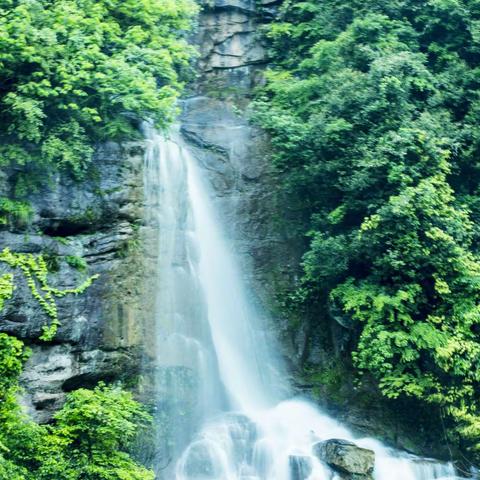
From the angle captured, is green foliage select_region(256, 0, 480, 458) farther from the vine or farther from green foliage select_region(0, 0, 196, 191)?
the vine

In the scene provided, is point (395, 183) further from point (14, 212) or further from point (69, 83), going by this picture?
point (14, 212)

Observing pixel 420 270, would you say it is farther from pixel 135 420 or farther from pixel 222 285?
pixel 135 420

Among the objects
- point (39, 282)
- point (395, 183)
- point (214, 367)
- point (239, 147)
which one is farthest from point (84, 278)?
point (395, 183)

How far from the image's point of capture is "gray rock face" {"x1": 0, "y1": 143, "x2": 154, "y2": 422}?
9805mm

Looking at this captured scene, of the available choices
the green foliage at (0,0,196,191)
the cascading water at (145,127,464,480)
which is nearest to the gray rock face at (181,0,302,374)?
the cascading water at (145,127,464,480)

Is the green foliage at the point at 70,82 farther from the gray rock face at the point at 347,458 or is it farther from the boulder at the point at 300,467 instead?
the gray rock face at the point at 347,458

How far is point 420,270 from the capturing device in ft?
38.1

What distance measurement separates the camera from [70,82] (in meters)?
10.5

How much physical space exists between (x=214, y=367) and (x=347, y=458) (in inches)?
133

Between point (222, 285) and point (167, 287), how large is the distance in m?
1.89

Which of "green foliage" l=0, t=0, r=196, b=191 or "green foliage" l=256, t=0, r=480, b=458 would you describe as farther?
"green foliage" l=256, t=0, r=480, b=458

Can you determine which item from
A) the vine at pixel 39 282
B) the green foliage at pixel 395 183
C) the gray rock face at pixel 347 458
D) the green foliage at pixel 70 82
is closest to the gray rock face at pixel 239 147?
the green foliage at pixel 395 183

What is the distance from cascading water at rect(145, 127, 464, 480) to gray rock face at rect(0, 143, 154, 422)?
0.64 meters

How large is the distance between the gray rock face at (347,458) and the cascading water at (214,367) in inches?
6.8
